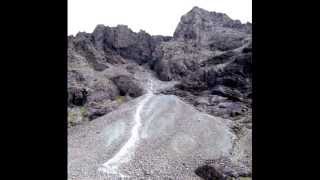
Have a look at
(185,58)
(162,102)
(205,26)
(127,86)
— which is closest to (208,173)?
(162,102)

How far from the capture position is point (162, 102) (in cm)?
4828

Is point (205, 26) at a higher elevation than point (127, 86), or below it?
higher

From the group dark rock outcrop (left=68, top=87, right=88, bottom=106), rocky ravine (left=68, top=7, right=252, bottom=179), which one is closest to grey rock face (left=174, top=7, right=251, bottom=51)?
rocky ravine (left=68, top=7, right=252, bottom=179)

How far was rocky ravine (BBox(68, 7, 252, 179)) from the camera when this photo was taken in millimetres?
31039

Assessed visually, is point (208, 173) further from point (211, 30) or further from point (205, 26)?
point (205, 26)

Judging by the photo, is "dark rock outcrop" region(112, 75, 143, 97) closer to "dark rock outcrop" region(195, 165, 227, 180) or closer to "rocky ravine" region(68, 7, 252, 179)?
"rocky ravine" region(68, 7, 252, 179)

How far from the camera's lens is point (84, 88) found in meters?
52.2

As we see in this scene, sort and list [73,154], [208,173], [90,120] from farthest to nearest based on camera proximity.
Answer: [90,120], [73,154], [208,173]

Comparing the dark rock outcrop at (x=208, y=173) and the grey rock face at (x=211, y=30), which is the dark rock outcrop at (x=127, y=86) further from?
the dark rock outcrop at (x=208, y=173)

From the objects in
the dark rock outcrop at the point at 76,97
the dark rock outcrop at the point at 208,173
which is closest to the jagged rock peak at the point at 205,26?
the dark rock outcrop at the point at 76,97
